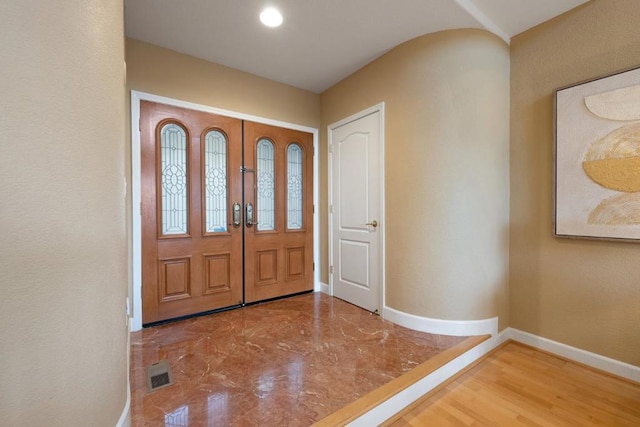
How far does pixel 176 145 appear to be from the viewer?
261 cm

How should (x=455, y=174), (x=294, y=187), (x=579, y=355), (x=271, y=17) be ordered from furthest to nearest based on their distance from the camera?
(x=294, y=187)
(x=455, y=174)
(x=271, y=17)
(x=579, y=355)

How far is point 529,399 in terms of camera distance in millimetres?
1652

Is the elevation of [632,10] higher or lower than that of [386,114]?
higher

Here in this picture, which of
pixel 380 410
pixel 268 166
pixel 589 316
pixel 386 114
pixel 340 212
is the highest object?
pixel 386 114

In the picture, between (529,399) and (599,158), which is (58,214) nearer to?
(529,399)

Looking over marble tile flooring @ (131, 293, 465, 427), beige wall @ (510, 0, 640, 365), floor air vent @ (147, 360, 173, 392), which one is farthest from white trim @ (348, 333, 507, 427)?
floor air vent @ (147, 360, 173, 392)

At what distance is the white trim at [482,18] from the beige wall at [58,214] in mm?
2274

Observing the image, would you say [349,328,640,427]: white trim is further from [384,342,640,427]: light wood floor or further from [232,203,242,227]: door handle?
[232,203,242,227]: door handle

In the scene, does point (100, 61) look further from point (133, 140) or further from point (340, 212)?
point (340, 212)

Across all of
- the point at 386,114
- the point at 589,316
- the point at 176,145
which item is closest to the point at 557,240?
the point at 589,316

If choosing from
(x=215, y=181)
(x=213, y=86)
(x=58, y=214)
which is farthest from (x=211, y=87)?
(x=58, y=214)

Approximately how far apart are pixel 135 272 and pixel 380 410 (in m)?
2.25

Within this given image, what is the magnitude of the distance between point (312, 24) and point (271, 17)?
33cm

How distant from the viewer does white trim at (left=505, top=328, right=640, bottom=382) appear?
1.81 metres
